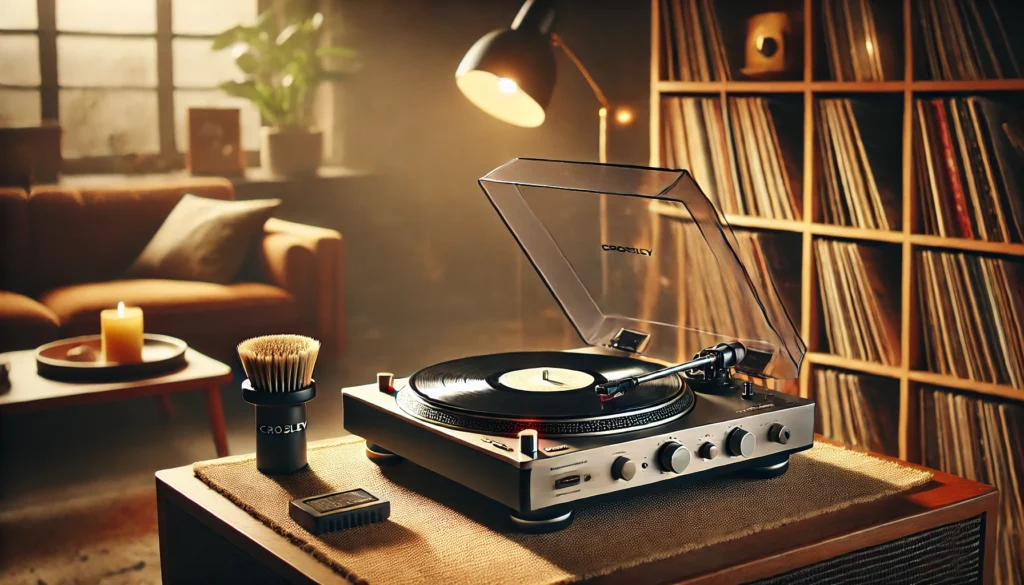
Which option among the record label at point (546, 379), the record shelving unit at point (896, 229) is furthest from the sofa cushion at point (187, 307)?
the record label at point (546, 379)

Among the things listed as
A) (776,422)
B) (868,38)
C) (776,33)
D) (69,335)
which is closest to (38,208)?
(69,335)

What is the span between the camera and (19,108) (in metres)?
3.12

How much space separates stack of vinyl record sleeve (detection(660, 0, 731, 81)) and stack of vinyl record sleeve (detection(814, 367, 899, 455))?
80 cm

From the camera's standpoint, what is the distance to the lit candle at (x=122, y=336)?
260 cm

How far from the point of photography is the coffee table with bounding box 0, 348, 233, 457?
2.47 meters

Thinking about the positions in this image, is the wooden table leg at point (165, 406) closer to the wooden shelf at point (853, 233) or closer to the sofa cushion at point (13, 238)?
the sofa cushion at point (13, 238)

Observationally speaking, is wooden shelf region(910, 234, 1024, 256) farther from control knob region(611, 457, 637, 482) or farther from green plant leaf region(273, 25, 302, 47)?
green plant leaf region(273, 25, 302, 47)

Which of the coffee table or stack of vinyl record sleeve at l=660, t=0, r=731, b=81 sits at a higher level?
stack of vinyl record sleeve at l=660, t=0, r=731, b=81

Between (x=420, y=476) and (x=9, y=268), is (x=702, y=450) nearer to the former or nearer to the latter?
(x=420, y=476)

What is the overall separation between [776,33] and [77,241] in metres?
2.15

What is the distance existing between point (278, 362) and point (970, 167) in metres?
1.54

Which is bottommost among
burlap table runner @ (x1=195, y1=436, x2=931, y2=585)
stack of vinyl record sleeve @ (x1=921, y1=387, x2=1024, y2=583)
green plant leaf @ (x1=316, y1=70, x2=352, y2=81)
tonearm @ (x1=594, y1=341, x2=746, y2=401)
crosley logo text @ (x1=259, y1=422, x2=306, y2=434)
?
stack of vinyl record sleeve @ (x1=921, y1=387, x2=1024, y2=583)

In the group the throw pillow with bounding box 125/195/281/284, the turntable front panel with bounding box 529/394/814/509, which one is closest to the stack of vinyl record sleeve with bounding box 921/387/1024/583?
the turntable front panel with bounding box 529/394/814/509

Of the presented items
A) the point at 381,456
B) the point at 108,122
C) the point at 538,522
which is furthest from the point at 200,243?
the point at 538,522
